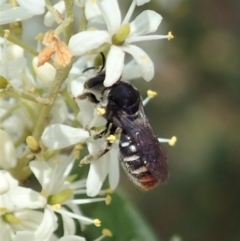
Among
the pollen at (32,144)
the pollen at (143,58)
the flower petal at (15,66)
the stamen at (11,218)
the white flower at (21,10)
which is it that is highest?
the white flower at (21,10)

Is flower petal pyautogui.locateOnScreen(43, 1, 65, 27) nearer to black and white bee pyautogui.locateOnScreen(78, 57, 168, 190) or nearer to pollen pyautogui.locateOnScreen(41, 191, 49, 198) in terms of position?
black and white bee pyautogui.locateOnScreen(78, 57, 168, 190)

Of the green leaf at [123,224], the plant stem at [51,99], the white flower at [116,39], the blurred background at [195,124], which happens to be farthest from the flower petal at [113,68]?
the blurred background at [195,124]

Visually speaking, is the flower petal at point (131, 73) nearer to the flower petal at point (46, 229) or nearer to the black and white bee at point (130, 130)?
the black and white bee at point (130, 130)

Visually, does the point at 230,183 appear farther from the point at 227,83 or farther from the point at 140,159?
the point at 140,159

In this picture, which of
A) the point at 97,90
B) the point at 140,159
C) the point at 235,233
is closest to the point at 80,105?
the point at 97,90

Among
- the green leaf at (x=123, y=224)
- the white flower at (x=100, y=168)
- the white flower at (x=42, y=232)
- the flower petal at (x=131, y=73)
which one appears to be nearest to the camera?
the white flower at (x=42, y=232)

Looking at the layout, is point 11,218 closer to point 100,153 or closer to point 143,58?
point 100,153
